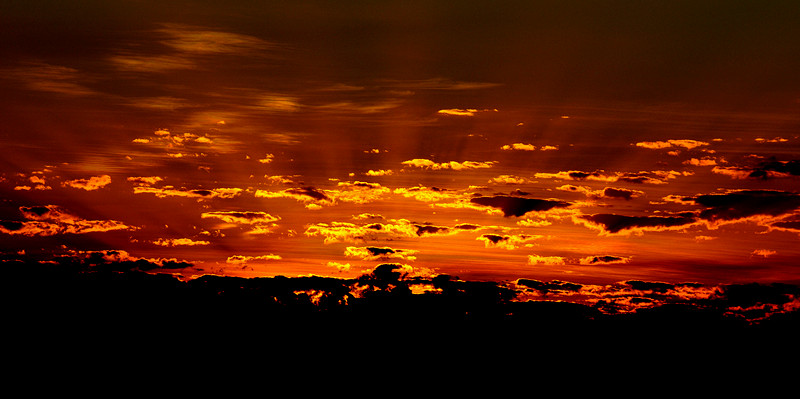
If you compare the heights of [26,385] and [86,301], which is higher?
[86,301]

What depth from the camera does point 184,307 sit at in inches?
7830

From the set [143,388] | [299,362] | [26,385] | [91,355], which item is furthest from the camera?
[299,362]

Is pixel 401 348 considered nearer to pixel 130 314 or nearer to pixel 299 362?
pixel 299 362

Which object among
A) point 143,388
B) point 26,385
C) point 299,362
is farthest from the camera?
point 299,362

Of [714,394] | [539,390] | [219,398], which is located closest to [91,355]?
[219,398]

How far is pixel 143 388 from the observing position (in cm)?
14988

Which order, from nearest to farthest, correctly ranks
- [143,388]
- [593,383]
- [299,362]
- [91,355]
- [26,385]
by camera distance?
1. [26,385]
2. [143,388]
3. [91,355]
4. [299,362]
5. [593,383]

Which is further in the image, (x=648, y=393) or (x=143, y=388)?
(x=648, y=393)

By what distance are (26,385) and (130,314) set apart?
46.0 metres

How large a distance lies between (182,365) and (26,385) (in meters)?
32.9

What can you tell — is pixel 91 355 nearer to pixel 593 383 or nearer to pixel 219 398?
pixel 219 398

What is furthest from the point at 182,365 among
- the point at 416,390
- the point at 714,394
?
the point at 714,394

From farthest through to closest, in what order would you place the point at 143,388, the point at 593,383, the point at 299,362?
the point at 593,383 < the point at 299,362 < the point at 143,388

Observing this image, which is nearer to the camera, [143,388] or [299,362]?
[143,388]
